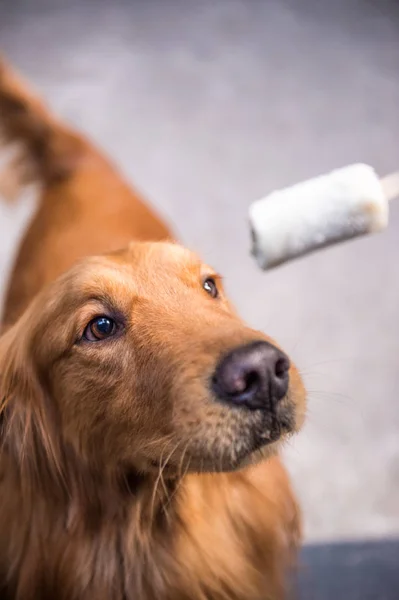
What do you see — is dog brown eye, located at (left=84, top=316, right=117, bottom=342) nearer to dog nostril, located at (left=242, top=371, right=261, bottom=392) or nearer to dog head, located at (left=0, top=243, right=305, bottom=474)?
dog head, located at (left=0, top=243, right=305, bottom=474)

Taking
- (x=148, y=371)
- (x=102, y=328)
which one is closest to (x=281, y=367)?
(x=148, y=371)

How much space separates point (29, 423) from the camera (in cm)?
129

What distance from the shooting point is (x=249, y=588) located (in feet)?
4.56

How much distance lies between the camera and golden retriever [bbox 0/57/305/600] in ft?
3.30

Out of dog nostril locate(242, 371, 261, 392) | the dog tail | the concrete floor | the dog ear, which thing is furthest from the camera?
the concrete floor

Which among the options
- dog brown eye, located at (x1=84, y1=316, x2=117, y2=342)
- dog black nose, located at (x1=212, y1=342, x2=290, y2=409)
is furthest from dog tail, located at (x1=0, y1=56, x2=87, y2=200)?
dog black nose, located at (x1=212, y1=342, x2=290, y2=409)

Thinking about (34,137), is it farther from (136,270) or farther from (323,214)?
(323,214)

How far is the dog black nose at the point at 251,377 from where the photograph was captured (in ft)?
3.15

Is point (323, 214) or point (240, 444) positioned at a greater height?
point (323, 214)

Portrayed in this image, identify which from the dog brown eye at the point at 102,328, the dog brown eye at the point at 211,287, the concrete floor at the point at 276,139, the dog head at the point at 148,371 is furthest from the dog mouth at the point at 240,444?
the concrete floor at the point at 276,139

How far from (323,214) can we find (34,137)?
1303 mm

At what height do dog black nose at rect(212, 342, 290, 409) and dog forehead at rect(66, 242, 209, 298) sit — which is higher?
dog forehead at rect(66, 242, 209, 298)

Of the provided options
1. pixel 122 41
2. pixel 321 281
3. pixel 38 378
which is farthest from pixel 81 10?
pixel 38 378

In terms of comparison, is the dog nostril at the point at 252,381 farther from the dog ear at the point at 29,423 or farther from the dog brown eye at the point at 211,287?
the dog ear at the point at 29,423
